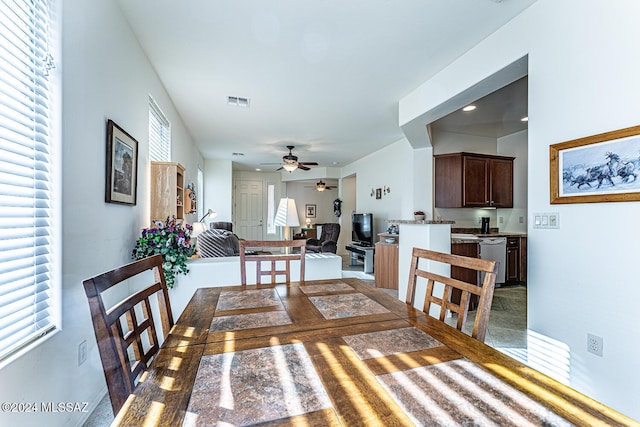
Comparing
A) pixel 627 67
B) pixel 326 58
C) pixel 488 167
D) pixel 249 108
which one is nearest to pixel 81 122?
pixel 326 58

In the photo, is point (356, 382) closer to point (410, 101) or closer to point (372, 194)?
point (410, 101)

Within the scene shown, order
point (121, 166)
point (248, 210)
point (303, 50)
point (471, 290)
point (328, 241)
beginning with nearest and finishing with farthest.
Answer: point (471, 290) → point (121, 166) → point (303, 50) → point (328, 241) → point (248, 210)

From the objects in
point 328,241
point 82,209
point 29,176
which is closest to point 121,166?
point 82,209

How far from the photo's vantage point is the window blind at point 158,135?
3.08 meters

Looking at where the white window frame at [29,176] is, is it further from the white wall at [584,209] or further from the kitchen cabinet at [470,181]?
the kitchen cabinet at [470,181]

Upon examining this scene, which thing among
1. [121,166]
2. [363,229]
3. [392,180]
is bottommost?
[363,229]

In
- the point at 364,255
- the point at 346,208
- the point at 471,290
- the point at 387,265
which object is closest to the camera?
the point at 471,290

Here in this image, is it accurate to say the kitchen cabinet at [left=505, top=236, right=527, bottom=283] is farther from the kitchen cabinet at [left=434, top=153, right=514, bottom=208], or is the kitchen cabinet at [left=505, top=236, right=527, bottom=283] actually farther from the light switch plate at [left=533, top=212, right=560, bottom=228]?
the light switch plate at [left=533, top=212, right=560, bottom=228]

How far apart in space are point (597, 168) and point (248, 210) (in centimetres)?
842

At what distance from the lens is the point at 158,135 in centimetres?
338

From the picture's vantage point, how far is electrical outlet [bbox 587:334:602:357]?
158 centimetres

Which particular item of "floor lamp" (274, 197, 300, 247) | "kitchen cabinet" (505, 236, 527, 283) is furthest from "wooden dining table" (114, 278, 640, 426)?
"kitchen cabinet" (505, 236, 527, 283)

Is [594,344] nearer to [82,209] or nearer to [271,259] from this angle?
[271,259]

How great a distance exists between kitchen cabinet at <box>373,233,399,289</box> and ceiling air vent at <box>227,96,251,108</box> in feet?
9.66
